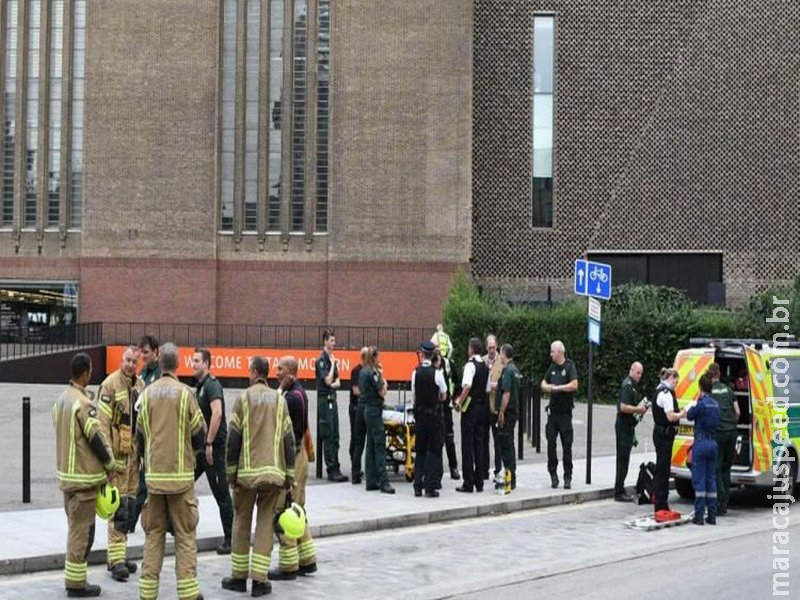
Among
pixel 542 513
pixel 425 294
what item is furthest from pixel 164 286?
pixel 542 513

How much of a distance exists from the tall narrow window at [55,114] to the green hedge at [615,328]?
17.3 m

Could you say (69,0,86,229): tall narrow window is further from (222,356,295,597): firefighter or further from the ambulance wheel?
(222,356,295,597): firefighter

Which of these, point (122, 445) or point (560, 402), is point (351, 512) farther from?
point (122, 445)

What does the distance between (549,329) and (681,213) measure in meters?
11.8

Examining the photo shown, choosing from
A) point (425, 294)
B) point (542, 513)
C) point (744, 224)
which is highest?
point (744, 224)

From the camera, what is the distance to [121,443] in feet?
32.2

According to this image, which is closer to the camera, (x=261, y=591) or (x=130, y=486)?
(x=261, y=591)

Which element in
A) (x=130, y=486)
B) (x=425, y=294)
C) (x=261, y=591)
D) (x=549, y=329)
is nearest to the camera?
(x=261, y=591)

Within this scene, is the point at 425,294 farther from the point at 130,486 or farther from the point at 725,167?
the point at 130,486

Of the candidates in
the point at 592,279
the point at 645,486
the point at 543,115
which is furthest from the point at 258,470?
the point at 543,115

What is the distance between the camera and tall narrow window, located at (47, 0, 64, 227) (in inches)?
1672

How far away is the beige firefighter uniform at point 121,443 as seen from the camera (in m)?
9.72

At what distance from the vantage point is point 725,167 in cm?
4141

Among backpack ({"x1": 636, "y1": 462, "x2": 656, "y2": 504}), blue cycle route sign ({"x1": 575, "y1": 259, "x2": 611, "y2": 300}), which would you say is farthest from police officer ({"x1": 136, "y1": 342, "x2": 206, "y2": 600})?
blue cycle route sign ({"x1": 575, "y1": 259, "x2": 611, "y2": 300})
